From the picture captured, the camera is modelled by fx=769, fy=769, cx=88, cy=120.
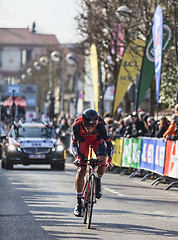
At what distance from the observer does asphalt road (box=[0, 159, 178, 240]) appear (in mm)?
9867

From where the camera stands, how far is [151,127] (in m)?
22.5

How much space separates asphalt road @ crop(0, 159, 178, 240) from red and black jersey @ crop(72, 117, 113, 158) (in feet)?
3.60

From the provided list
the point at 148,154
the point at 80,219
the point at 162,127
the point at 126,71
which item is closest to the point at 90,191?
the point at 80,219

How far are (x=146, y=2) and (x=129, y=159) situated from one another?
864 cm

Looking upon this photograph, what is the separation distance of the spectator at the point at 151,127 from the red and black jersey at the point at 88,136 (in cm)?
1081

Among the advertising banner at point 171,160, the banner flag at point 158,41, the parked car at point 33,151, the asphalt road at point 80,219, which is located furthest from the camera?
the parked car at point 33,151

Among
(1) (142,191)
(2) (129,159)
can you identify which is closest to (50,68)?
(2) (129,159)

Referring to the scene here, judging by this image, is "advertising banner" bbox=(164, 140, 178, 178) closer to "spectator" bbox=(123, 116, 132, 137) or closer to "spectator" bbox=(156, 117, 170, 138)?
"spectator" bbox=(156, 117, 170, 138)

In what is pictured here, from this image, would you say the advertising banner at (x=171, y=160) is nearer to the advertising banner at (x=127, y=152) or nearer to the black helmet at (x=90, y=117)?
the advertising banner at (x=127, y=152)

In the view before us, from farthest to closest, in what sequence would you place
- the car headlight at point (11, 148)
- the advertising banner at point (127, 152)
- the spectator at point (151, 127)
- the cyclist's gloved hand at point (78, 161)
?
1. the car headlight at point (11, 148)
2. the advertising banner at point (127, 152)
3. the spectator at point (151, 127)
4. the cyclist's gloved hand at point (78, 161)

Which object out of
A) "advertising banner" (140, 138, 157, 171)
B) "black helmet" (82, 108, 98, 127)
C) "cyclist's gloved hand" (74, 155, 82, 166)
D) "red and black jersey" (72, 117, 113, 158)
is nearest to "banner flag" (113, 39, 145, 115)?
"advertising banner" (140, 138, 157, 171)

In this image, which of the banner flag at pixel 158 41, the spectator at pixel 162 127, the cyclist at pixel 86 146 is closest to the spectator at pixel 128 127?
the banner flag at pixel 158 41

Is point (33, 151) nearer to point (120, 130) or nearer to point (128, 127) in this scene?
point (128, 127)

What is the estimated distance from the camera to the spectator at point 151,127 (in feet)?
71.5
